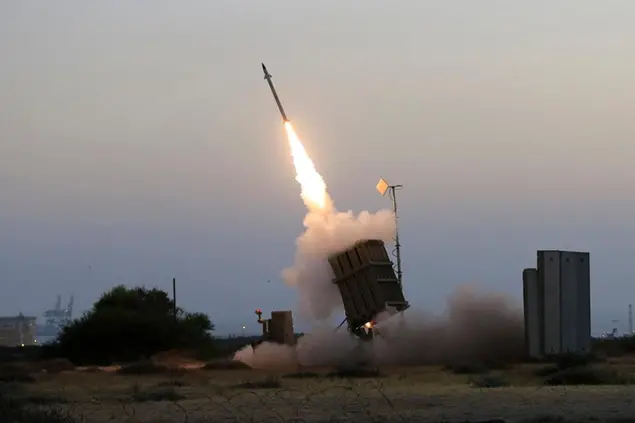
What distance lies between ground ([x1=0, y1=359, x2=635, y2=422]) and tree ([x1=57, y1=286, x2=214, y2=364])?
56.2 feet

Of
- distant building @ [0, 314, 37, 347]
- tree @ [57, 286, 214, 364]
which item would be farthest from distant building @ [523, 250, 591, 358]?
distant building @ [0, 314, 37, 347]

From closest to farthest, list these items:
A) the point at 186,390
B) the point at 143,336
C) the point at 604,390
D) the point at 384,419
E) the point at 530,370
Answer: the point at 384,419 < the point at 604,390 < the point at 186,390 < the point at 530,370 < the point at 143,336

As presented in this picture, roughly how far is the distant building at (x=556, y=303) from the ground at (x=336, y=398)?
2002 mm

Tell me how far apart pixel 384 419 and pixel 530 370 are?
46.8ft

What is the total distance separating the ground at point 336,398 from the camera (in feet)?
62.2

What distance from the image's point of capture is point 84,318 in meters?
53.3

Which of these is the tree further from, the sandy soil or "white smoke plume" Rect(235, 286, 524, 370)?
the sandy soil

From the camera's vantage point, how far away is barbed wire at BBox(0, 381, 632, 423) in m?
18.4

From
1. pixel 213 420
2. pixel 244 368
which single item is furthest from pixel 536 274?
pixel 213 420

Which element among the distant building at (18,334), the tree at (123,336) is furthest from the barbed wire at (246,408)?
the distant building at (18,334)

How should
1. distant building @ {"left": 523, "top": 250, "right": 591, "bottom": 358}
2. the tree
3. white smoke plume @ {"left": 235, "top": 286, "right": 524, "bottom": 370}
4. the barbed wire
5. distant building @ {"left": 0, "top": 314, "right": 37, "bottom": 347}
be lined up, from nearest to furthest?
the barbed wire → distant building @ {"left": 523, "top": 250, "right": 591, "bottom": 358} → white smoke plume @ {"left": 235, "top": 286, "right": 524, "bottom": 370} → the tree → distant building @ {"left": 0, "top": 314, "right": 37, "bottom": 347}

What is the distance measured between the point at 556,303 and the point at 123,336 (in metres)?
22.9

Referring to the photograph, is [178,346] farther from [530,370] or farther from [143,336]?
[530,370]

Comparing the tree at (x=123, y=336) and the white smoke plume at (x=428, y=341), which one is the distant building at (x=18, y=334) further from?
the white smoke plume at (x=428, y=341)
